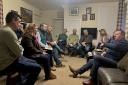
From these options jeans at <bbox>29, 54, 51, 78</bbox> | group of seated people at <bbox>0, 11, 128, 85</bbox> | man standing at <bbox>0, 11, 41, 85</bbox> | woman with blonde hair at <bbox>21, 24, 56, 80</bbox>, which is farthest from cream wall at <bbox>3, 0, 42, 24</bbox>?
man standing at <bbox>0, 11, 41, 85</bbox>

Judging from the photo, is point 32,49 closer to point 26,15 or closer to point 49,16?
point 26,15

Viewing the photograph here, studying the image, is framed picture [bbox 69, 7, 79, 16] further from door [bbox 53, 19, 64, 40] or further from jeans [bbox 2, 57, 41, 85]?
jeans [bbox 2, 57, 41, 85]

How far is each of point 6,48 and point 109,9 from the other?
18.9 ft

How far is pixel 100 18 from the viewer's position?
7.48m

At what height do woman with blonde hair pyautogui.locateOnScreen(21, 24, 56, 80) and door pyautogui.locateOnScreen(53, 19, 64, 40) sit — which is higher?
door pyautogui.locateOnScreen(53, 19, 64, 40)

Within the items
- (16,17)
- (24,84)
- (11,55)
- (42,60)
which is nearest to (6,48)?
(11,55)

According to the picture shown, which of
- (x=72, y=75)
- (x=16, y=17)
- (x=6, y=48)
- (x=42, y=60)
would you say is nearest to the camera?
(x=6, y=48)

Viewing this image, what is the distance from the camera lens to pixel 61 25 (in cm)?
903

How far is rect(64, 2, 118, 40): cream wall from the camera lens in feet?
24.0

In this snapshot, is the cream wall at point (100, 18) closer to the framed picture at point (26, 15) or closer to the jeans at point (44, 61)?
the framed picture at point (26, 15)

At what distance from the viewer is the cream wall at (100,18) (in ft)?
24.0

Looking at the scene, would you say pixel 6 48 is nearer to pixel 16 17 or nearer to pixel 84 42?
pixel 16 17

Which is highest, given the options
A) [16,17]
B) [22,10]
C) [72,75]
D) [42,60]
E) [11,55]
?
[22,10]

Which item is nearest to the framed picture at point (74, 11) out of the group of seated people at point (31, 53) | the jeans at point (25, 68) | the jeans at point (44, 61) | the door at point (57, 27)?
the door at point (57, 27)
